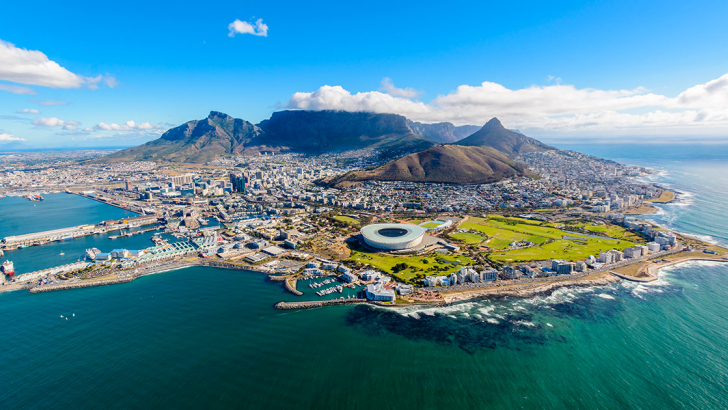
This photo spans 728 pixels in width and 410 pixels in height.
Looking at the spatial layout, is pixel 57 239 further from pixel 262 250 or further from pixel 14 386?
pixel 14 386

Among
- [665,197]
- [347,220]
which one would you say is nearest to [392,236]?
[347,220]

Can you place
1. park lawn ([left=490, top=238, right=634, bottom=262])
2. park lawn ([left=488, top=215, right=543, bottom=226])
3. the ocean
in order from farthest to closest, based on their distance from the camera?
park lawn ([left=488, top=215, right=543, bottom=226]) < park lawn ([left=490, top=238, right=634, bottom=262]) < the ocean

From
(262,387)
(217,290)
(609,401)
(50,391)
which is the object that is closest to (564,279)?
(609,401)

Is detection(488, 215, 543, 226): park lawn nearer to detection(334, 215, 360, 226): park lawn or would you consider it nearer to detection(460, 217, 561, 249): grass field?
detection(460, 217, 561, 249): grass field

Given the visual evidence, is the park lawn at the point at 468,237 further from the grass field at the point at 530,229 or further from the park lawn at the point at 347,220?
the park lawn at the point at 347,220

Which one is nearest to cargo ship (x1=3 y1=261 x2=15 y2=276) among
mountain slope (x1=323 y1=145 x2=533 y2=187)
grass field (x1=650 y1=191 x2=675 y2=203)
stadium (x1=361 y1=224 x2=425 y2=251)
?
stadium (x1=361 y1=224 x2=425 y2=251)

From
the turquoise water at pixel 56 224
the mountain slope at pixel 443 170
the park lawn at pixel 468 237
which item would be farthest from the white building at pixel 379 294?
the mountain slope at pixel 443 170
